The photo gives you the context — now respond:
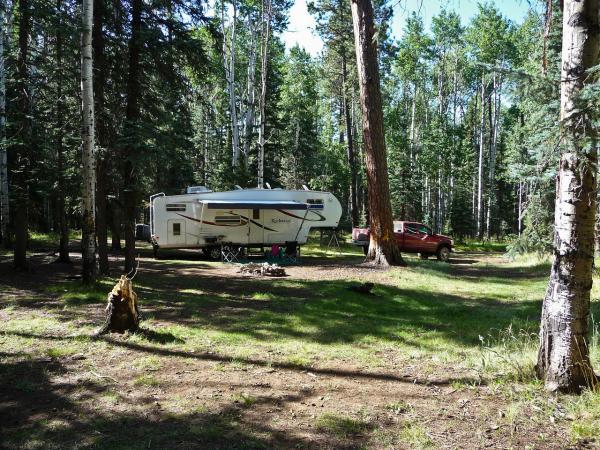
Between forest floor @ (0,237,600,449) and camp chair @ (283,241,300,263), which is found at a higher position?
camp chair @ (283,241,300,263)

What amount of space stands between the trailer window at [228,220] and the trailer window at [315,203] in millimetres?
3048

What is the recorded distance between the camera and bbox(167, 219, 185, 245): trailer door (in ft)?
56.7

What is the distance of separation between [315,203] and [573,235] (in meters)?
15.2

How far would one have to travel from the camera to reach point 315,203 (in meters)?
19.1

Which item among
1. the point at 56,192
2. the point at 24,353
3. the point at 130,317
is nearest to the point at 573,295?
the point at 130,317

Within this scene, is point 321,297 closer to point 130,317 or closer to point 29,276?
point 130,317

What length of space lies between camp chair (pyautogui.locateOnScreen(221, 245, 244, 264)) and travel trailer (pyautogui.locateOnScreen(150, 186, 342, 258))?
19cm

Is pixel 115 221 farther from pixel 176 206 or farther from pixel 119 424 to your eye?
pixel 119 424

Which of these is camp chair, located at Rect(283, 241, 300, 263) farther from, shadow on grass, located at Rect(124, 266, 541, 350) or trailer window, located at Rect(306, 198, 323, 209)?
shadow on grass, located at Rect(124, 266, 541, 350)

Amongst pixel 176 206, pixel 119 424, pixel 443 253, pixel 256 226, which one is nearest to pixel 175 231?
pixel 176 206

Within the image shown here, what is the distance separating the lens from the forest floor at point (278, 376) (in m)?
3.62

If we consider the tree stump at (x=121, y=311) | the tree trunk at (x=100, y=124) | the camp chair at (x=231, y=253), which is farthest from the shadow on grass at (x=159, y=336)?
the camp chair at (x=231, y=253)

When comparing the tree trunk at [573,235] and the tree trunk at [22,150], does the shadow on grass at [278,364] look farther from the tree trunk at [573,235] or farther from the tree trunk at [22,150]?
the tree trunk at [22,150]

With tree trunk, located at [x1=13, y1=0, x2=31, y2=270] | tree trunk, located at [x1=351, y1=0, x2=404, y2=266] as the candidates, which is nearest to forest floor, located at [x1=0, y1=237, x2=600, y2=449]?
tree trunk, located at [x1=13, y1=0, x2=31, y2=270]
